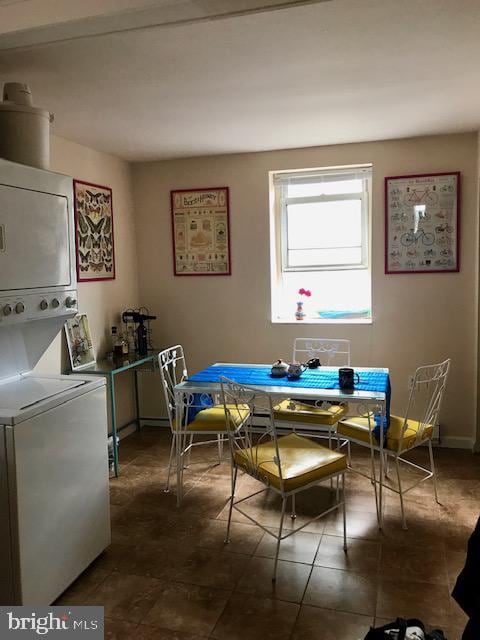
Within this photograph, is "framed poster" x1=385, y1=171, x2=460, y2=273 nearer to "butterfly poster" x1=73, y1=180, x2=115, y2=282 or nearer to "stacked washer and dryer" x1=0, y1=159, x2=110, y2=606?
"butterfly poster" x1=73, y1=180, x2=115, y2=282

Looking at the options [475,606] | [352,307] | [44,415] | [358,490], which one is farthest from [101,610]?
[352,307]

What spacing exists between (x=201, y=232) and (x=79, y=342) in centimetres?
142

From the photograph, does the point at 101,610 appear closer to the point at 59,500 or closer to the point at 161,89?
the point at 59,500

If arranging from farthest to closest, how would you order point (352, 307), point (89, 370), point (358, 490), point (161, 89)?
point (352, 307) → point (89, 370) → point (358, 490) → point (161, 89)

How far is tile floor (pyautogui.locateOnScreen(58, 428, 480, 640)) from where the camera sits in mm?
2158

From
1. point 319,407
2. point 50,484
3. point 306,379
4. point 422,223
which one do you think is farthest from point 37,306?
point 422,223

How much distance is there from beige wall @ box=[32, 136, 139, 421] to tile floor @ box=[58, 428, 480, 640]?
3.72 ft

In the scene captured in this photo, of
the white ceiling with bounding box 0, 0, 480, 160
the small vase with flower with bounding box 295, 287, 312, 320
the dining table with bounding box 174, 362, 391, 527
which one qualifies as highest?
the white ceiling with bounding box 0, 0, 480, 160

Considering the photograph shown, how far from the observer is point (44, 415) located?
7.11 ft

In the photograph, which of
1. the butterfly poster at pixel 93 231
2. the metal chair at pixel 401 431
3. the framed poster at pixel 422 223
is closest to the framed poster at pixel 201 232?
the butterfly poster at pixel 93 231

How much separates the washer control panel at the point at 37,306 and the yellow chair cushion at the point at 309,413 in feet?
4.97

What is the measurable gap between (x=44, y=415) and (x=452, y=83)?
258 cm

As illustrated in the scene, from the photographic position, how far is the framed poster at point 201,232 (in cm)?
447

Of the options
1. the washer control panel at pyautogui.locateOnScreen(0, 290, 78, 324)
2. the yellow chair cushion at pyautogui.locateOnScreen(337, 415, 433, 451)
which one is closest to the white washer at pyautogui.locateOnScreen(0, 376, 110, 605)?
the washer control panel at pyautogui.locateOnScreen(0, 290, 78, 324)
